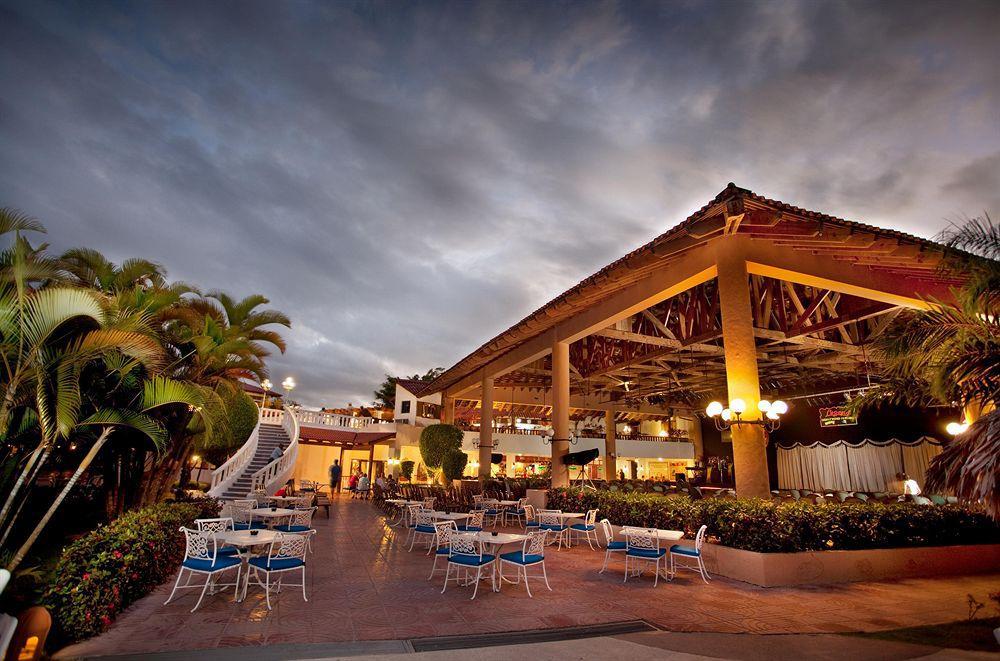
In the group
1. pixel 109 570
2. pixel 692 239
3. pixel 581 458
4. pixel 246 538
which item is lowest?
pixel 109 570

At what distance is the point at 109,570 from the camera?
15.4ft

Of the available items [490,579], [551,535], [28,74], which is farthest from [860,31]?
[28,74]

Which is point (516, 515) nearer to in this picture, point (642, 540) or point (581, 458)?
point (581, 458)

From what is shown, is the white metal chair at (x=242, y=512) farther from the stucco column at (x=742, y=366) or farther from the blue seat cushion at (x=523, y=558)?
the stucco column at (x=742, y=366)

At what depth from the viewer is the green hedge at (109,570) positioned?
4.17m

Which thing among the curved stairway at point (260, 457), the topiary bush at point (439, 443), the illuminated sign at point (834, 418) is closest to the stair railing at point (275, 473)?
the curved stairway at point (260, 457)

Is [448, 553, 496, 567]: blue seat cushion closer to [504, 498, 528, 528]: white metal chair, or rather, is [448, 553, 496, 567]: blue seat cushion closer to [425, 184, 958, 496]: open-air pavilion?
[425, 184, 958, 496]: open-air pavilion

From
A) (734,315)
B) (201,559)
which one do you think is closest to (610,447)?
(734,315)

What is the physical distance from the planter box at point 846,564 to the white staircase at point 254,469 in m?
13.6

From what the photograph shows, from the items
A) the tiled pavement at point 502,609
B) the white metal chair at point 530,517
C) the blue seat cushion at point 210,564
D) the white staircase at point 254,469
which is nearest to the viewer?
the tiled pavement at point 502,609

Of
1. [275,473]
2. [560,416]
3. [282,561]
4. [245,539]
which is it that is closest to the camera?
[282,561]

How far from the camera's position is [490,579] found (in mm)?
6762

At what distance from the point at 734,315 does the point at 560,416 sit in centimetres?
599

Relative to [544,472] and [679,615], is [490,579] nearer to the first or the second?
[679,615]
